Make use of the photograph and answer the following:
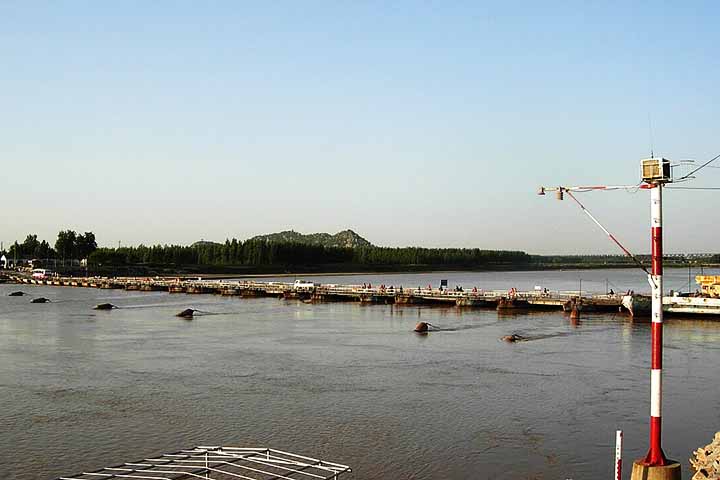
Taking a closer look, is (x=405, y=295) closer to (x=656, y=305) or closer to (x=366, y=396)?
(x=366, y=396)

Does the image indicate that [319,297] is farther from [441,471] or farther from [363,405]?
[441,471]

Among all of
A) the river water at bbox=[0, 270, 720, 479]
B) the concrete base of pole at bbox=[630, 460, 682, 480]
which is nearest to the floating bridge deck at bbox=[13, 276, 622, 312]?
the river water at bbox=[0, 270, 720, 479]

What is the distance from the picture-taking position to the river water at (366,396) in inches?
958

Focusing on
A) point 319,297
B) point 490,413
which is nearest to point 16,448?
point 490,413

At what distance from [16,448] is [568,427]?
19167 mm

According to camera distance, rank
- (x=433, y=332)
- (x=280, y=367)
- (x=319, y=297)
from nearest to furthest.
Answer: (x=280, y=367) → (x=433, y=332) → (x=319, y=297)

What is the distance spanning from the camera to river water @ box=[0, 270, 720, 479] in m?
24.3

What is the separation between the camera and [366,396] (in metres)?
33.6

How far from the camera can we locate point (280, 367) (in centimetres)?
4256

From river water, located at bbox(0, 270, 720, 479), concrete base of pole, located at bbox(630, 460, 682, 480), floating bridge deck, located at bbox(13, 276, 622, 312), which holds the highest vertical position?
floating bridge deck, located at bbox(13, 276, 622, 312)

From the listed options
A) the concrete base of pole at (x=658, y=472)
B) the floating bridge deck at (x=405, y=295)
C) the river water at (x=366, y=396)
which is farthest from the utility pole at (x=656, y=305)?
the floating bridge deck at (x=405, y=295)

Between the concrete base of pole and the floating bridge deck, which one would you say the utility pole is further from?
the floating bridge deck

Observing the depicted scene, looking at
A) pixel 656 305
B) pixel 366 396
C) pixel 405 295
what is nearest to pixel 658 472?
pixel 656 305

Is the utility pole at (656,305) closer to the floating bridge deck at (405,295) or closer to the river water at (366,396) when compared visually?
the river water at (366,396)
